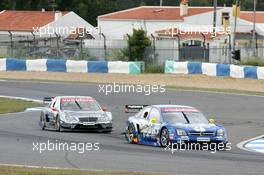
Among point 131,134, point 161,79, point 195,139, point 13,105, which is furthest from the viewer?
point 161,79

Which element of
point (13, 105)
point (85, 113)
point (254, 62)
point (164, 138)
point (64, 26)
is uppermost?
point (164, 138)

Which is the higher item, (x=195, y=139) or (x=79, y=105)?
(x=195, y=139)

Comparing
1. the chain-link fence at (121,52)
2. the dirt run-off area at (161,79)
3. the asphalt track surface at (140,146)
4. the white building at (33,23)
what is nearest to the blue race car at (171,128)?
the asphalt track surface at (140,146)

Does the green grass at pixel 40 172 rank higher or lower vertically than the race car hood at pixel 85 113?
higher

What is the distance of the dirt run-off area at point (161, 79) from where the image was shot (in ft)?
141

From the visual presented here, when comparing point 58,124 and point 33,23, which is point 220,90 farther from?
point 33,23

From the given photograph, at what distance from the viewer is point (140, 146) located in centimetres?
2173

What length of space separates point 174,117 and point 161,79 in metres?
25.3

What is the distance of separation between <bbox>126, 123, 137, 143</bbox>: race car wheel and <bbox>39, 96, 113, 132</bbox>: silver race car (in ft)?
9.46

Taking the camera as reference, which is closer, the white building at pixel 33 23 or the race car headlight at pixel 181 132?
the race car headlight at pixel 181 132

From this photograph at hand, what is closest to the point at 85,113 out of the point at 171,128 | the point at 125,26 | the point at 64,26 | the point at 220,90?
the point at 171,128

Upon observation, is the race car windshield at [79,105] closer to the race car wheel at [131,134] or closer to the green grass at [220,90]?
the race car wheel at [131,134]

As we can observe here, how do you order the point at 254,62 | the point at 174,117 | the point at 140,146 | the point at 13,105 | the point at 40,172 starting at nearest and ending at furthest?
the point at 40,172 → the point at 140,146 → the point at 174,117 → the point at 13,105 → the point at 254,62

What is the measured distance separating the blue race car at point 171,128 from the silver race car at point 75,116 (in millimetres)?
2797
